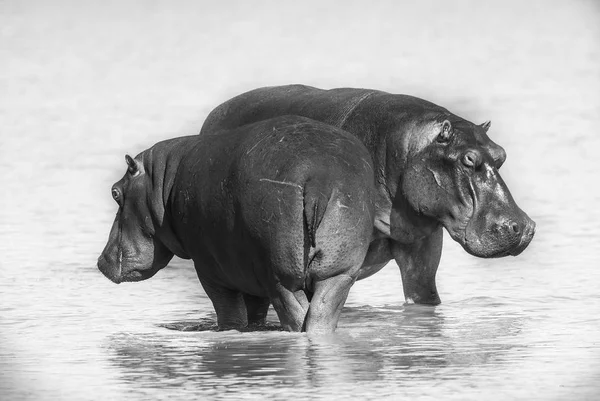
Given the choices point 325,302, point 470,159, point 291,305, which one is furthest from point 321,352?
point 470,159

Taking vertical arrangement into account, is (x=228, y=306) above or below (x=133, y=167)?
below

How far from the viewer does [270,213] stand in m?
12.3

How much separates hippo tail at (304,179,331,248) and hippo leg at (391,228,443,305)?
9.22ft

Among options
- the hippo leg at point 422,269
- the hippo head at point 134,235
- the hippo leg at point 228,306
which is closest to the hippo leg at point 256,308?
the hippo leg at point 228,306

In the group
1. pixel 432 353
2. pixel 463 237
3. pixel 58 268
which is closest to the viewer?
pixel 432 353

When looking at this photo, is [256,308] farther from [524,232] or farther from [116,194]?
[524,232]

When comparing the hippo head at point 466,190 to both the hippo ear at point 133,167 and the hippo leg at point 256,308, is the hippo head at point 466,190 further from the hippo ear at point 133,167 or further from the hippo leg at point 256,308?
the hippo ear at point 133,167

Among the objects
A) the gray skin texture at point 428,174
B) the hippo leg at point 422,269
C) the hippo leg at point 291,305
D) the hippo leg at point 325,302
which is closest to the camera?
the hippo leg at point 325,302

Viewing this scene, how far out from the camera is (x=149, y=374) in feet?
36.4

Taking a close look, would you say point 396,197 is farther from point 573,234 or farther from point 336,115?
point 573,234

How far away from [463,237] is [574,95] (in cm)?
942

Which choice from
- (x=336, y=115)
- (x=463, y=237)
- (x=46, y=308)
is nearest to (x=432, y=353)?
(x=463, y=237)

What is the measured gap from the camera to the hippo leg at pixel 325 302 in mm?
12484

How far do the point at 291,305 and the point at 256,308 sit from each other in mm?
1294
